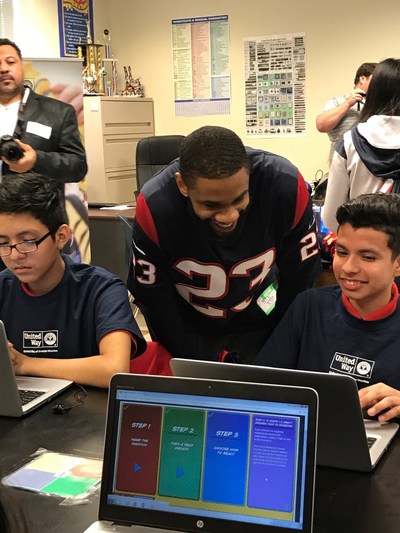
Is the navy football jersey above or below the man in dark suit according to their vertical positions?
below

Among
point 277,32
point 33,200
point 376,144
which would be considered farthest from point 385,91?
point 277,32

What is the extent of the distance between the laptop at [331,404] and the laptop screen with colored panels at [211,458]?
0.14 meters

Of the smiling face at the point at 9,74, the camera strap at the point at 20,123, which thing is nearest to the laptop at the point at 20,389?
the camera strap at the point at 20,123

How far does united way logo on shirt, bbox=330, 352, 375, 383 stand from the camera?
5.17 ft

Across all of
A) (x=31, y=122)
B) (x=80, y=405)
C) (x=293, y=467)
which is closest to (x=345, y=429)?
(x=293, y=467)

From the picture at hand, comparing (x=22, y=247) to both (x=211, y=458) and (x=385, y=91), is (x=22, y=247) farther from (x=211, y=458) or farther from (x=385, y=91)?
(x=385, y=91)

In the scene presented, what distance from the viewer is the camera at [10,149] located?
2.97m

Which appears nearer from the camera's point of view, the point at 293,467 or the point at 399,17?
the point at 293,467

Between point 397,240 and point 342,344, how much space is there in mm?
302

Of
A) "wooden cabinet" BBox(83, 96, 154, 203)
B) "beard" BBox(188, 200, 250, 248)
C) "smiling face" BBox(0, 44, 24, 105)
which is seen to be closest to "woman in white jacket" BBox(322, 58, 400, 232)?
"beard" BBox(188, 200, 250, 248)

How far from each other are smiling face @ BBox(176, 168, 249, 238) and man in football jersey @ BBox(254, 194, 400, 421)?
11.4 inches

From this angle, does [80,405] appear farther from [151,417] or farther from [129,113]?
[129,113]

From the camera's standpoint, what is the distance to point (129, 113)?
19.9ft

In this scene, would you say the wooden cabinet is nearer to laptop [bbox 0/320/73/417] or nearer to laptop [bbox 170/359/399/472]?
laptop [bbox 0/320/73/417]
